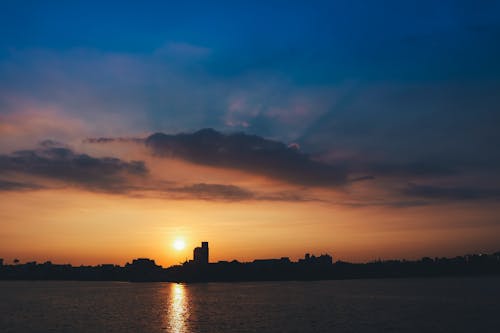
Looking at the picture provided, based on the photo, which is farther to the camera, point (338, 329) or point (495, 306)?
point (495, 306)

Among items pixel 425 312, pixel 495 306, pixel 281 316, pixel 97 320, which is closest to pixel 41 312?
pixel 97 320

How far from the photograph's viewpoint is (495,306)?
162750 millimetres

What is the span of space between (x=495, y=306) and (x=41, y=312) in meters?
142

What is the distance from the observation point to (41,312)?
160 metres

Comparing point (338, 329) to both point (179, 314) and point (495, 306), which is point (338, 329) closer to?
point (179, 314)

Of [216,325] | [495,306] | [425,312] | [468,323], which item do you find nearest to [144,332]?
[216,325]

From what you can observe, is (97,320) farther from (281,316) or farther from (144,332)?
(281,316)

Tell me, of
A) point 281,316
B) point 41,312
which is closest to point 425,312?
point 281,316

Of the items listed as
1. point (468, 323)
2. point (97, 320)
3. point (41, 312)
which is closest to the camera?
point (468, 323)

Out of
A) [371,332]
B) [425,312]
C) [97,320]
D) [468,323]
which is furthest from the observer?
[425,312]

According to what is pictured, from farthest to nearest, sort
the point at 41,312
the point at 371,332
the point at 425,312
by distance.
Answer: the point at 41,312, the point at 425,312, the point at 371,332

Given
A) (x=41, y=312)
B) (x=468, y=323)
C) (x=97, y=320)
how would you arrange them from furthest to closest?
(x=41, y=312)
(x=97, y=320)
(x=468, y=323)

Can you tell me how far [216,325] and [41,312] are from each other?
229ft

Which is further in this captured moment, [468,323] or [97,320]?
[97,320]
